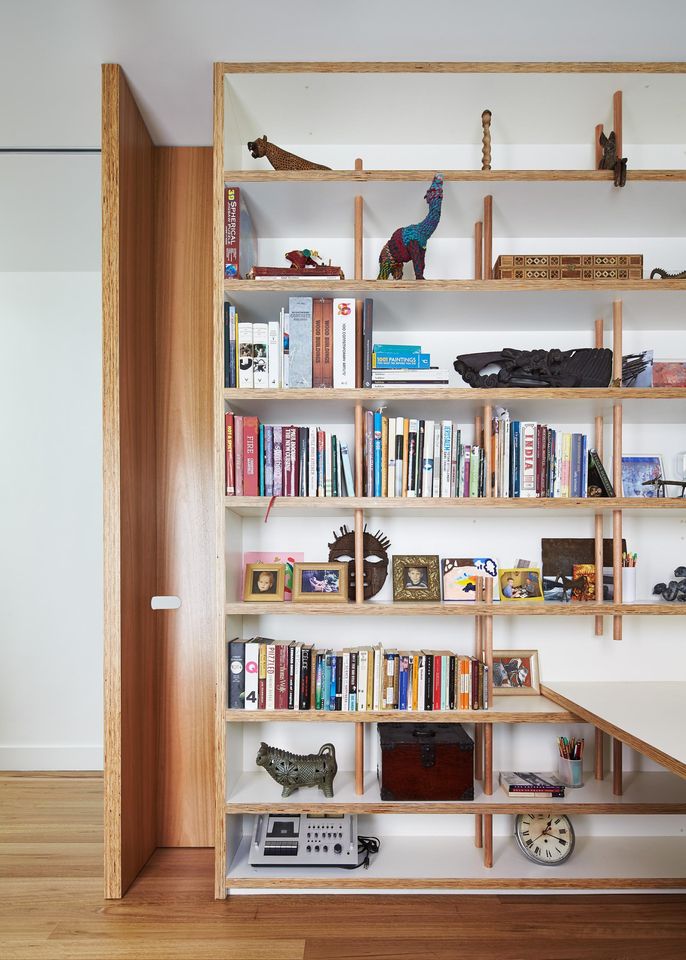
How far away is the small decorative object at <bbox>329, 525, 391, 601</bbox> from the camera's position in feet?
7.97

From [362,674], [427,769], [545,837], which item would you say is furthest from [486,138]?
[545,837]

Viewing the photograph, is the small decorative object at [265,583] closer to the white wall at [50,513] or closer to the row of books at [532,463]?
the row of books at [532,463]

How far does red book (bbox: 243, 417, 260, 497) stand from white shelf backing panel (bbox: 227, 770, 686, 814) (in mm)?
898

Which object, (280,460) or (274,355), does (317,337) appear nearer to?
(274,355)

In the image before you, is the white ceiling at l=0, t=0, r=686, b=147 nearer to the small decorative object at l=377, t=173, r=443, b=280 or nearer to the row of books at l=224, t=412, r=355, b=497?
the small decorative object at l=377, t=173, r=443, b=280

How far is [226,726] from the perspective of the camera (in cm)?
218

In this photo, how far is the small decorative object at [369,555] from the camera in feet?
7.97

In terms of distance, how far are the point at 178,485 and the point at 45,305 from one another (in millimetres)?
1512

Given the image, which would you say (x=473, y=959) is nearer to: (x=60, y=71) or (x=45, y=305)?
(x=60, y=71)

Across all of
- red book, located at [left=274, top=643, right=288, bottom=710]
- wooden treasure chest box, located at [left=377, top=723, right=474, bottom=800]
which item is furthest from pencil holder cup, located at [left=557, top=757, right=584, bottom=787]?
red book, located at [left=274, top=643, right=288, bottom=710]

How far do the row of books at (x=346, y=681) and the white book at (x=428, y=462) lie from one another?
499 mm

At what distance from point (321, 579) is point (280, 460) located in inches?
15.2

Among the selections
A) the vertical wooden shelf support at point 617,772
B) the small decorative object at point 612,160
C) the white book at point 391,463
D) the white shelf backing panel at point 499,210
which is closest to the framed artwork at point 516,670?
the vertical wooden shelf support at point 617,772

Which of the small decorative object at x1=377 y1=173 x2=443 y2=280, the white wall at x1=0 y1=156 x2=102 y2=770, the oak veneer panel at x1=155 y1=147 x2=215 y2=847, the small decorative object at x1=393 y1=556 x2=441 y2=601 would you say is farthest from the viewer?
the white wall at x1=0 y1=156 x2=102 y2=770
